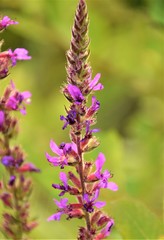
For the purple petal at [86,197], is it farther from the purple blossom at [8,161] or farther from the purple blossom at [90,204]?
the purple blossom at [8,161]

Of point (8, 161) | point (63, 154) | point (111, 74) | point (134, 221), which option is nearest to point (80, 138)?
point (63, 154)

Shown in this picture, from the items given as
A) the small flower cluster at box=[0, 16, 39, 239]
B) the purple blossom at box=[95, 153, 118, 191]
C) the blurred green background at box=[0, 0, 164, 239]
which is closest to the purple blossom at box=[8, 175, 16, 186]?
the small flower cluster at box=[0, 16, 39, 239]

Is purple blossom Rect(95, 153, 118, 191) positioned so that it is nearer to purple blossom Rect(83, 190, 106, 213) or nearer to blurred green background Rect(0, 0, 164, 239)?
purple blossom Rect(83, 190, 106, 213)

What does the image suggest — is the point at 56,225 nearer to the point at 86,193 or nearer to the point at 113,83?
the point at 86,193

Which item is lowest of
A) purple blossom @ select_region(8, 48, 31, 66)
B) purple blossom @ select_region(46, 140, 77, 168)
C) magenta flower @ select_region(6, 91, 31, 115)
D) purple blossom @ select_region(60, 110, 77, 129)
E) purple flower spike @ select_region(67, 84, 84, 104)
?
purple blossom @ select_region(46, 140, 77, 168)

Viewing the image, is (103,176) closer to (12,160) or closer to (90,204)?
(90,204)

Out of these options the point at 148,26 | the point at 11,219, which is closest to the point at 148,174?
the point at 148,26

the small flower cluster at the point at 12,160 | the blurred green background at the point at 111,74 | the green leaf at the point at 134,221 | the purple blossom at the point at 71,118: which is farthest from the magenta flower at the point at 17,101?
the blurred green background at the point at 111,74
